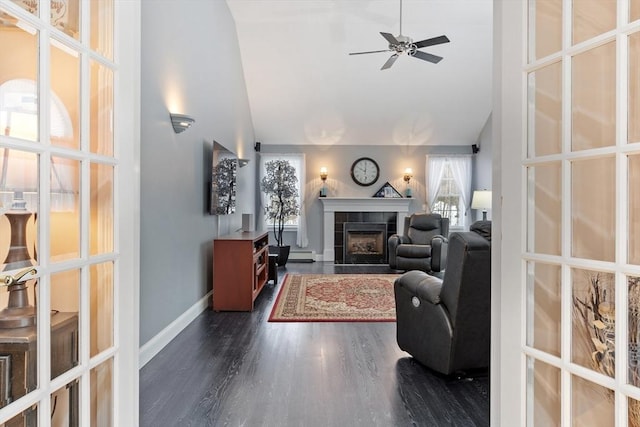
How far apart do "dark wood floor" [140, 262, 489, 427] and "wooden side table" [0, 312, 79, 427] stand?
95 centimetres

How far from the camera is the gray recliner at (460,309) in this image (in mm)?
2180

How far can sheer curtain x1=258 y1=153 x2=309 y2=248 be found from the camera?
7828 millimetres

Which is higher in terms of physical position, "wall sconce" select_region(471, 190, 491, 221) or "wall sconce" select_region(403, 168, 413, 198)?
"wall sconce" select_region(403, 168, 413, 198)

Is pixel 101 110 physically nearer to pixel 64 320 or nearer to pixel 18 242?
pixel 18 242

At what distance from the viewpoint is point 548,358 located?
121 centimetres

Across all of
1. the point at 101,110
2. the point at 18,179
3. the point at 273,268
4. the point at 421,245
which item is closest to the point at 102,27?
the point at 101,110

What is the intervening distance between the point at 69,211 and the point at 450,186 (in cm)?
783

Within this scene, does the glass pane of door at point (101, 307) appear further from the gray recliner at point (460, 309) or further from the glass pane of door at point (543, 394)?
the gray recliner at point (460, 309)

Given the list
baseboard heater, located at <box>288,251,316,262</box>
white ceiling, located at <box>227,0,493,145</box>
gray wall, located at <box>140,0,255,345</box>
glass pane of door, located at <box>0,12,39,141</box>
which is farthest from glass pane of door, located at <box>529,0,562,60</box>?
baseboard heater, located at <box>288,251,316,262</box>

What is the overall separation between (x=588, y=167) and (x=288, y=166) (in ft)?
20.9

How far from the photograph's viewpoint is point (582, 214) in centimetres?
114

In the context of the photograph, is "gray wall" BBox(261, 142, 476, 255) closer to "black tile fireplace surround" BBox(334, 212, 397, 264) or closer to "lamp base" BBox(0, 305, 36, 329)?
"black tile fireplace surround" BBox(334, 212, 397, 264)

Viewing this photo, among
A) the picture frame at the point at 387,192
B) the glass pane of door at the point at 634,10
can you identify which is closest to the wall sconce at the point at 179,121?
the glass pane of door at the point at 634,10

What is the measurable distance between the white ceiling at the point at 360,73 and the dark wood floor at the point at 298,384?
171 inches
